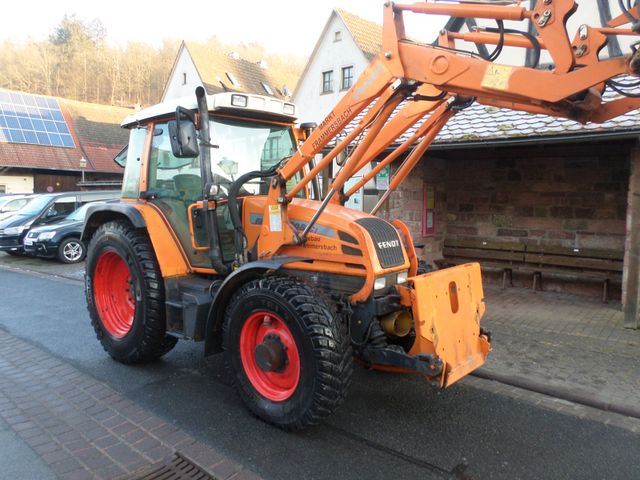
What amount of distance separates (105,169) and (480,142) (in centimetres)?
2659

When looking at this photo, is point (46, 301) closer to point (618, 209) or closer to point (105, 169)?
point (618, 209)

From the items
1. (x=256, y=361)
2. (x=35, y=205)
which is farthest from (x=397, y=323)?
(x=35, y=205)

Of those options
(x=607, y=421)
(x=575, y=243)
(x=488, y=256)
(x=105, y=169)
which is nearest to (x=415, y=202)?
Result: (x=488, y=256)

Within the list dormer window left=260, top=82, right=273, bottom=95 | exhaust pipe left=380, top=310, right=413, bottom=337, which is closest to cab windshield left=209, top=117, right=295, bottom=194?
exhaust pipe left=380, top=310, right=413, bottom=337

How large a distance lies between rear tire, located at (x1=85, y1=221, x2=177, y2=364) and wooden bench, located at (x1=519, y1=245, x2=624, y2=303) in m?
6.29

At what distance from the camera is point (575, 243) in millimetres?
8203

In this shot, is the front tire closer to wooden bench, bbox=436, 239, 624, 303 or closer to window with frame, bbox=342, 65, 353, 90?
wooden bench, bbox=436, 239, 624, 303

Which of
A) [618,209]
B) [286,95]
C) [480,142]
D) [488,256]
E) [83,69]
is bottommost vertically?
[488,256]

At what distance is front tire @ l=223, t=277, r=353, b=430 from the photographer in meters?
3.25

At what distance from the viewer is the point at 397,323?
3711 mm

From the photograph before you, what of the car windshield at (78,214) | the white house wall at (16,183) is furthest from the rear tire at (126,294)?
the white house wall at (16,183)

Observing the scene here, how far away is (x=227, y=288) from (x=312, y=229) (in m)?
0.80

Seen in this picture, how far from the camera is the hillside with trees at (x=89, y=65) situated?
38.4 m

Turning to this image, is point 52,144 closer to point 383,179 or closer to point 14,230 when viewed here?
point 14,230
